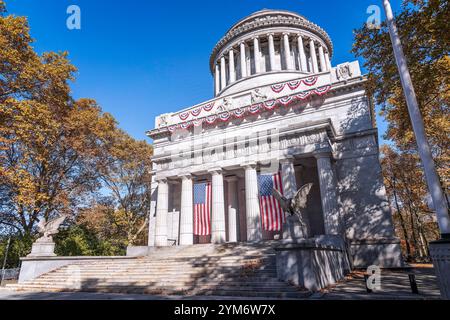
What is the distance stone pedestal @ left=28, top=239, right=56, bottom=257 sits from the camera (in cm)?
1797

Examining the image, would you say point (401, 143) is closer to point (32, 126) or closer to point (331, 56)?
point (331, 56)

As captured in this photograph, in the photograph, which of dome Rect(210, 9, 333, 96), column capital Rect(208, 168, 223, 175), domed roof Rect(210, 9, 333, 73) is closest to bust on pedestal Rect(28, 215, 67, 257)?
column capital Rect(208, 168, 223, 175)

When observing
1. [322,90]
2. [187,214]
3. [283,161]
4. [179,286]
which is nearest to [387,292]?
[179,286]

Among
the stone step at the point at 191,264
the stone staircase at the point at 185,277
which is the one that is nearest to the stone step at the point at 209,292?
the stone staircase at the point at 185,277

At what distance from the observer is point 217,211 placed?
22.3m

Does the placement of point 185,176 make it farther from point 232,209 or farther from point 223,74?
point 223,74

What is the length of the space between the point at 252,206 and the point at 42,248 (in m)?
14.7

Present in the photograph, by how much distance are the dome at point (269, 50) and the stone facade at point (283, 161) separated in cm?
1102

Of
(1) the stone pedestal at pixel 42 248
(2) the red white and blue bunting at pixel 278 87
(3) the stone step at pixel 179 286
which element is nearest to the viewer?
(3) the stone step at pixel 179 286

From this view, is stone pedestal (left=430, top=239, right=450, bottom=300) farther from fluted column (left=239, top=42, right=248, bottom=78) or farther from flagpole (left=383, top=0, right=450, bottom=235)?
fluted column (left=239, top=42, right=248, bottom=78)

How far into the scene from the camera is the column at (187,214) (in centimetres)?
2269

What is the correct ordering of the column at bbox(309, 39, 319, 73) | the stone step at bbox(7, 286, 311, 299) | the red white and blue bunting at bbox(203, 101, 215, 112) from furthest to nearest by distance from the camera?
the column at bbox(309, 39, 319, 73), the red white and blue bunting at bbox(203, 101, 215, 112), the stone step at bbox(7, 286, 311, 299)

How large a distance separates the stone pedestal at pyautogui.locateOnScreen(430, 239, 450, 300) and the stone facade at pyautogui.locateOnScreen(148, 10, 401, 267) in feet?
41.0

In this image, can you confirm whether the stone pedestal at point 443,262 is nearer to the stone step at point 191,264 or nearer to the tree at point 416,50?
the stone step at point 191,264
